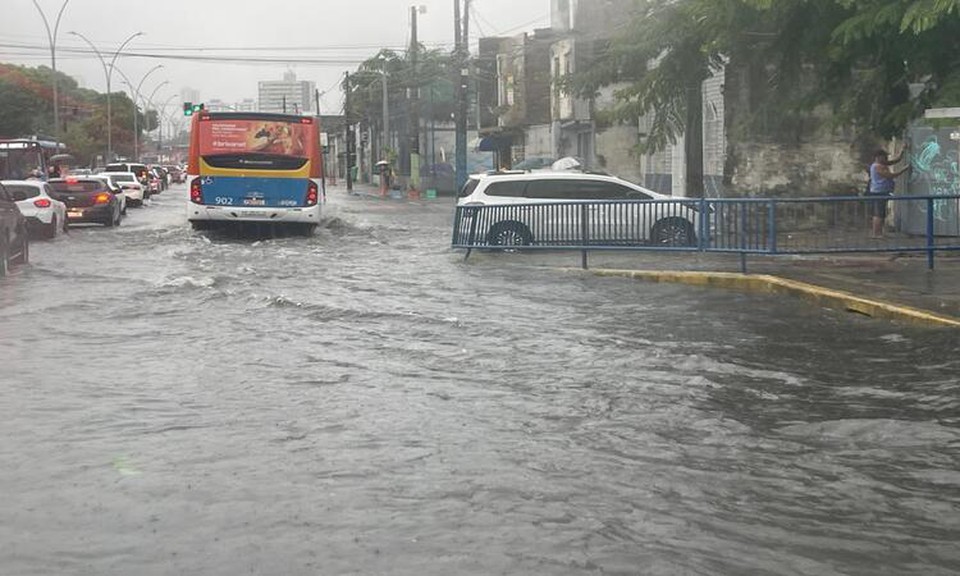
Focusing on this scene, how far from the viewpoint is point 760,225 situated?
53.6 feet

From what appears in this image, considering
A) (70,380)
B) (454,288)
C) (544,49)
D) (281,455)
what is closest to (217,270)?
(454,288)

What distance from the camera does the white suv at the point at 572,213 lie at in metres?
18.0

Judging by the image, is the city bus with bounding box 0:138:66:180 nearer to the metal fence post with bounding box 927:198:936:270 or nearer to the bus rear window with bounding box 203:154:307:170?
the bus rear window with bounding box 203:154:307:170


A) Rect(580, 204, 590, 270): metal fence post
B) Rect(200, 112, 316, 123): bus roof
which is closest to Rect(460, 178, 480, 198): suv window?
Rect(580, 204, 590, 270): metal fence post

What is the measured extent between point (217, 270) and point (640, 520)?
14.5 m

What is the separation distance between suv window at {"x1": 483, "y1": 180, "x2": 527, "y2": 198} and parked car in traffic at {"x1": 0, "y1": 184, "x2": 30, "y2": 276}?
7956mm

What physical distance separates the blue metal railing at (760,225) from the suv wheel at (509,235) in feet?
2.41

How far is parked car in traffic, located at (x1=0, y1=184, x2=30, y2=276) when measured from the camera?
18.3 meters

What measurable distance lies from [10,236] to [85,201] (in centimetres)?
1425

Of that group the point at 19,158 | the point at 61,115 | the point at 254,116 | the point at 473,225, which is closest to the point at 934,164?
the point at 473,225

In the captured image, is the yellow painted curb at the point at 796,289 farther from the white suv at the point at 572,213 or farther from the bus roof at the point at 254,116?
the bus roof at the point at 254,116

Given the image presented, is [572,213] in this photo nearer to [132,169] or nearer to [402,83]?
[132,169]

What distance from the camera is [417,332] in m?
12.4

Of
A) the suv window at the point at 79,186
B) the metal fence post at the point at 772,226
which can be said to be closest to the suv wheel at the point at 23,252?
the metal fence post at the point at 772,226
